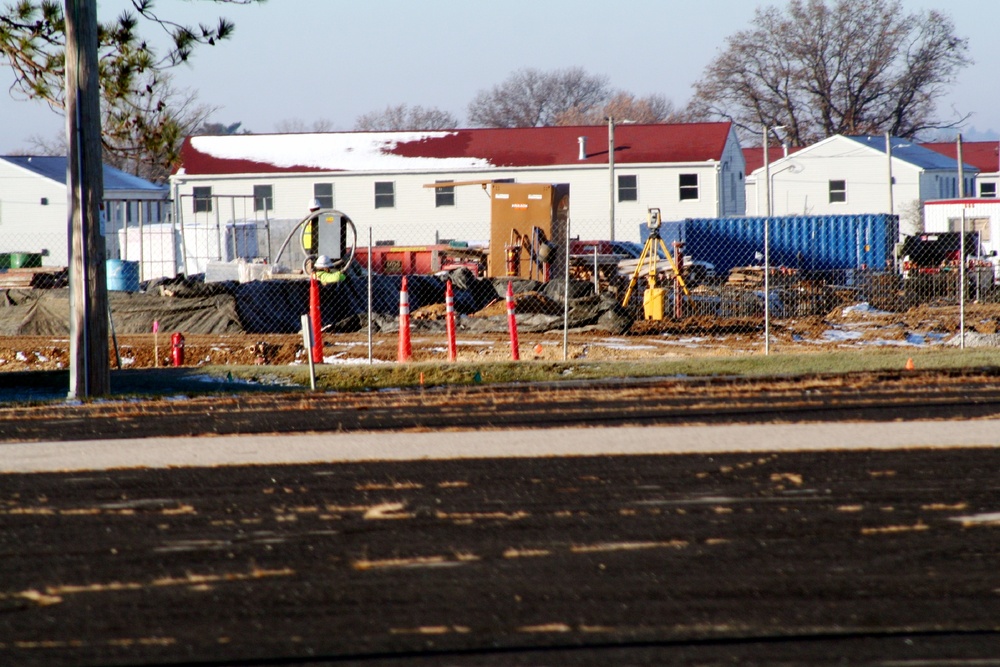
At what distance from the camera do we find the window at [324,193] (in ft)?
171

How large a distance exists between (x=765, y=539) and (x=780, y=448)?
8.76 feet

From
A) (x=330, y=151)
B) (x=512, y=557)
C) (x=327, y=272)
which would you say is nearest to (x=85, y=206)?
(x=512, y=557)

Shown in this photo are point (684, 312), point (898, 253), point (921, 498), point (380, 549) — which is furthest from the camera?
point (898, 253)

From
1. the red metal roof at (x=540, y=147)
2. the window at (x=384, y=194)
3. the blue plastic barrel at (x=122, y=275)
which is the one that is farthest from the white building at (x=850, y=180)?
the blue plastic barrel at (x=122, y=275)

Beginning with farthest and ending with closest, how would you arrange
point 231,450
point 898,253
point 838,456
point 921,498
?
point 898,253
point 231,450
point 838,456
point 921,498

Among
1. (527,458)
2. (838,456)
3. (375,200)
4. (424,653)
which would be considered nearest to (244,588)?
(424,653)

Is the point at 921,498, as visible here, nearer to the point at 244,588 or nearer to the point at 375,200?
the point at 244,588

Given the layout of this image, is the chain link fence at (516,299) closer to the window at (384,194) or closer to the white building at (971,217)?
the white building at (971,217)

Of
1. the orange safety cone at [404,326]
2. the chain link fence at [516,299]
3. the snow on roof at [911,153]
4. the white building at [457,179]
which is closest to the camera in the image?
the orange safety cone at [404,326]

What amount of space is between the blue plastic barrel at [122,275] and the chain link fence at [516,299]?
30 mm

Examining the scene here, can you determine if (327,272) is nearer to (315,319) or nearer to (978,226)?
(315,319)

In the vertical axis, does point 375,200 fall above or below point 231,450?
above

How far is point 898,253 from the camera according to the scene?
4016cm

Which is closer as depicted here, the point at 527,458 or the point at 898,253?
the point at 527,458
